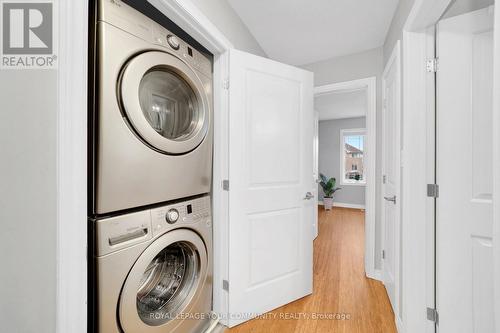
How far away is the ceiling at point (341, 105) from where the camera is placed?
4.01m

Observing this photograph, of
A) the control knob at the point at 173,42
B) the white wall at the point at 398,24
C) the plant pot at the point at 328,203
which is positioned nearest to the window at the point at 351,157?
the plant pot at the point at 328,203

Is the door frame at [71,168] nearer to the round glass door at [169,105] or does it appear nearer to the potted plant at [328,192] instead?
the round glass door at [169,105]

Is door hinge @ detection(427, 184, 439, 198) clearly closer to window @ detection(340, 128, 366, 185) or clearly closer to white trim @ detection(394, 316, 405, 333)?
white trim @ detection(394, 316, 405, 333)

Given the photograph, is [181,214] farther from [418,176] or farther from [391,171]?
[391,171]

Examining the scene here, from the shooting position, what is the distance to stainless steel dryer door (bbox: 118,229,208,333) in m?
0.94

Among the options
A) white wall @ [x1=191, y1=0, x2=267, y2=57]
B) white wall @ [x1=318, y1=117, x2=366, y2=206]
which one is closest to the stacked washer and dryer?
white wall @ [x1=191, y1=0, x2=267, y2=57]

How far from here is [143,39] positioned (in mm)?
983

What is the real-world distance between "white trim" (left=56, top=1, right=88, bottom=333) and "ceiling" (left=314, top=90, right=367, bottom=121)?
356cm

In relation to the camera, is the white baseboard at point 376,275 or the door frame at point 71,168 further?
the white baseboard at point 376,275

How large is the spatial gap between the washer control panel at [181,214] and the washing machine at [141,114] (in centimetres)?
5

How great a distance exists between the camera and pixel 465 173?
115 cm

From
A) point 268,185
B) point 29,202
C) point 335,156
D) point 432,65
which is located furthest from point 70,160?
point 335,156

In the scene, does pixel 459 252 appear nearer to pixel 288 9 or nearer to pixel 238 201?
pixel 238 201

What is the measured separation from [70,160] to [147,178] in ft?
1.18
